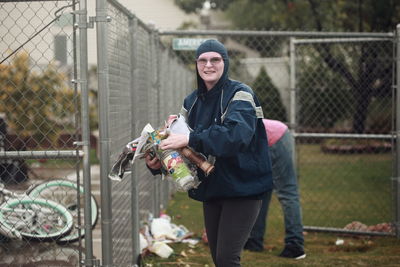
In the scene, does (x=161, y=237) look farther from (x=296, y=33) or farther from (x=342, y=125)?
(x=342, y=125)

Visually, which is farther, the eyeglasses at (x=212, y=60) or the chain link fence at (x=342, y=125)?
the chain link fence at (x=342, y=125)

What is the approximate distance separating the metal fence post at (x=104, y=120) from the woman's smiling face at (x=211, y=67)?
73cm

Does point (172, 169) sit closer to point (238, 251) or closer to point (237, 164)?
point (237, 164)

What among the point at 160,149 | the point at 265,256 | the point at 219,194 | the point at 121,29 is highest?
the point at 121,29

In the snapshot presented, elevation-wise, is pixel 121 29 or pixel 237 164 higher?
pixel 121 29

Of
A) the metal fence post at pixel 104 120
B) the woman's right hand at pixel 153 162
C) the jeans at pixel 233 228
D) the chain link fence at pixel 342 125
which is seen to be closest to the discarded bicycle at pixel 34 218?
the metal fence post at pixel 104 120

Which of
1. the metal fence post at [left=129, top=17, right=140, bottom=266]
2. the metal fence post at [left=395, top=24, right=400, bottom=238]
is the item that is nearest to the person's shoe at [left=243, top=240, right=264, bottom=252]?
the metal fence post at [left=129, top=17, right=140, bottom=266]

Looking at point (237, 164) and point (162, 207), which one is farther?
point (162, 207)

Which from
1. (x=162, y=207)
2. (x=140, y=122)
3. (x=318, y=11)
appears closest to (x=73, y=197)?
(x=162, y=207)

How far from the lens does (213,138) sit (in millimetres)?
3197

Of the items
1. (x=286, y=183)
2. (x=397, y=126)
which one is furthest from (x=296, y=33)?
(x=286, y=183)

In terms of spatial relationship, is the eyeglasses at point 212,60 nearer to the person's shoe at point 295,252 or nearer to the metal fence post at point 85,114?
the metal fence post at point 85,114

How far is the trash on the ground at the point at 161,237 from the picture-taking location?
566 centimetres

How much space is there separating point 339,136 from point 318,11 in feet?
31.4
